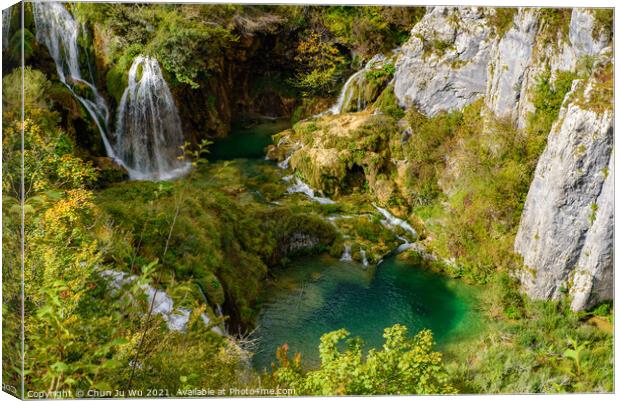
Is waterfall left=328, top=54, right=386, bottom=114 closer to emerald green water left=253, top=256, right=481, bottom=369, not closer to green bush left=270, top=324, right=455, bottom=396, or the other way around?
emerald green water left=253, top=256, right=481, bottom=369

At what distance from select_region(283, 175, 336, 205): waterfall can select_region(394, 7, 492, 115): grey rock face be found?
76.3 inches

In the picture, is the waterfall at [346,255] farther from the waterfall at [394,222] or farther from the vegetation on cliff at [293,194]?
the waterfall at [394,222]

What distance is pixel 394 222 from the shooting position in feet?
28.1

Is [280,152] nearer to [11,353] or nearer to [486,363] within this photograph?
[486,363]

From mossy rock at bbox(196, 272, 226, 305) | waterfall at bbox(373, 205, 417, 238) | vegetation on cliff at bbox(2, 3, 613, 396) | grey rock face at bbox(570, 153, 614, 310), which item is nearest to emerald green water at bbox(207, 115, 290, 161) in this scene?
vegetation on cliff at bbox(2, 3, 613, 396)

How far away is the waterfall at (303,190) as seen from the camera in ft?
28.7

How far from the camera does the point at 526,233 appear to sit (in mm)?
8156

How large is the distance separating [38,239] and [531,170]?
250 inches

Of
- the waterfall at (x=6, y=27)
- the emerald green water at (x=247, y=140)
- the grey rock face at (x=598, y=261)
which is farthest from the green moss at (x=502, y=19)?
the waterfall at (x=6, y=27)

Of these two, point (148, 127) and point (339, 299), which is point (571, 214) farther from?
point (148, 127)

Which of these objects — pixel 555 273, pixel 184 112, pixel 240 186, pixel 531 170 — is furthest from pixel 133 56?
pixel 555 273

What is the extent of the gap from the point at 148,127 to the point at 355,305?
12.1 ft

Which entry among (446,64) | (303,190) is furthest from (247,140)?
(446,64)

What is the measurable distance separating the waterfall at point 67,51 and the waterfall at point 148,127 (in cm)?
26
